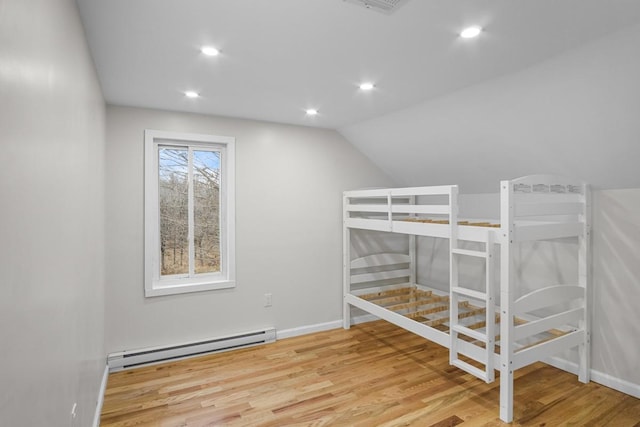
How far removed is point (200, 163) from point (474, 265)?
9.61 feet

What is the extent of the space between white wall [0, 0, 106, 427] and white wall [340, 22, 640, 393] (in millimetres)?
2345

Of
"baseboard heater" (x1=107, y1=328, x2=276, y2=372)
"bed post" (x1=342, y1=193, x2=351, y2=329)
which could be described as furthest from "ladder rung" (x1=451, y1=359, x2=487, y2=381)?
"baseboard heater" (x1=107, y1=328, x2=276, y2=372)

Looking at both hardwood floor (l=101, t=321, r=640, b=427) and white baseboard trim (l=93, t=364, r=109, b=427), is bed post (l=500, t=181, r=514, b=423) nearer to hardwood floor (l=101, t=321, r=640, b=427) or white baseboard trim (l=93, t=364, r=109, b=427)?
hardwood floor (l=101, t=321, r=640, b=427)

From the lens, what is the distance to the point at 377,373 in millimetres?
2922

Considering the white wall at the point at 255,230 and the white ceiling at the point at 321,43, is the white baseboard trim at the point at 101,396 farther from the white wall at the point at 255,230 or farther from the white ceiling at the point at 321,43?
the white ceiling at the point at 321,43

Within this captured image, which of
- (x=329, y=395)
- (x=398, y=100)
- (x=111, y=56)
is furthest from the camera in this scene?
(x=398, y=100)

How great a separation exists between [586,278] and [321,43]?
2.59 meters

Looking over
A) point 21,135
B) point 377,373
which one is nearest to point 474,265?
point 377,373

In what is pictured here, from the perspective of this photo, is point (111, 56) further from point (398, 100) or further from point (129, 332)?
point (129, 332)

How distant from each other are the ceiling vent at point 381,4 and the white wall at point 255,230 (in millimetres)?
2206

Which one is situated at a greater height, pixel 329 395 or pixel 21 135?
pixel 21 135

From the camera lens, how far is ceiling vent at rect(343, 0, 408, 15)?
1496 mm

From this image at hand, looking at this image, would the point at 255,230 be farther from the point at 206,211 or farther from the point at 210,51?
the point at 210,51

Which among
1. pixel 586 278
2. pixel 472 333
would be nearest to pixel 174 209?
pixel 472 333
